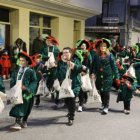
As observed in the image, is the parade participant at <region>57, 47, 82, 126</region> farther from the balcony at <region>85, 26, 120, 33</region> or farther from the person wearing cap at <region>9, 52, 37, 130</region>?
the balcony at <region>85, 26, 120, 33</region>

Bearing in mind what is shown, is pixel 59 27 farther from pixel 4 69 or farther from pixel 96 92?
pixel 96 92

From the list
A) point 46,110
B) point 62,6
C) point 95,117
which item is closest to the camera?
point 95,117

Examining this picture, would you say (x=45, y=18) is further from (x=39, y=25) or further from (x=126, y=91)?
(x=126, y=91)

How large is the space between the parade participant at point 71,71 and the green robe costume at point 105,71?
944 millimetres

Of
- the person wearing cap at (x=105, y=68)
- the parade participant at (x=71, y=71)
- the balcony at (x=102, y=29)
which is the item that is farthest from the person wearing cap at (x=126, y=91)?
the balcony at (x=102, y=29)

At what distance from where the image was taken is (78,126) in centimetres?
806

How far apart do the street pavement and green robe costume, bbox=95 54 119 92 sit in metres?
0.65

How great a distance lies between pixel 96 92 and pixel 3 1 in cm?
722

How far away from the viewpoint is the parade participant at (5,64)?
14.9 metres

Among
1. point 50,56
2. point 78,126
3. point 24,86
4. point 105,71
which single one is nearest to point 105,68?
point 105,71

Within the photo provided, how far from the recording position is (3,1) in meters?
15.4

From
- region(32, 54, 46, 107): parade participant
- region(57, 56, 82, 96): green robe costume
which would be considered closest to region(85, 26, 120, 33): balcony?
region(32, 54, 46, 107): parade participant

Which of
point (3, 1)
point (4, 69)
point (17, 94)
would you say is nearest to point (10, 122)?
point (17, 94)

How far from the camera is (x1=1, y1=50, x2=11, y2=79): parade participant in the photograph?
49.0ft
